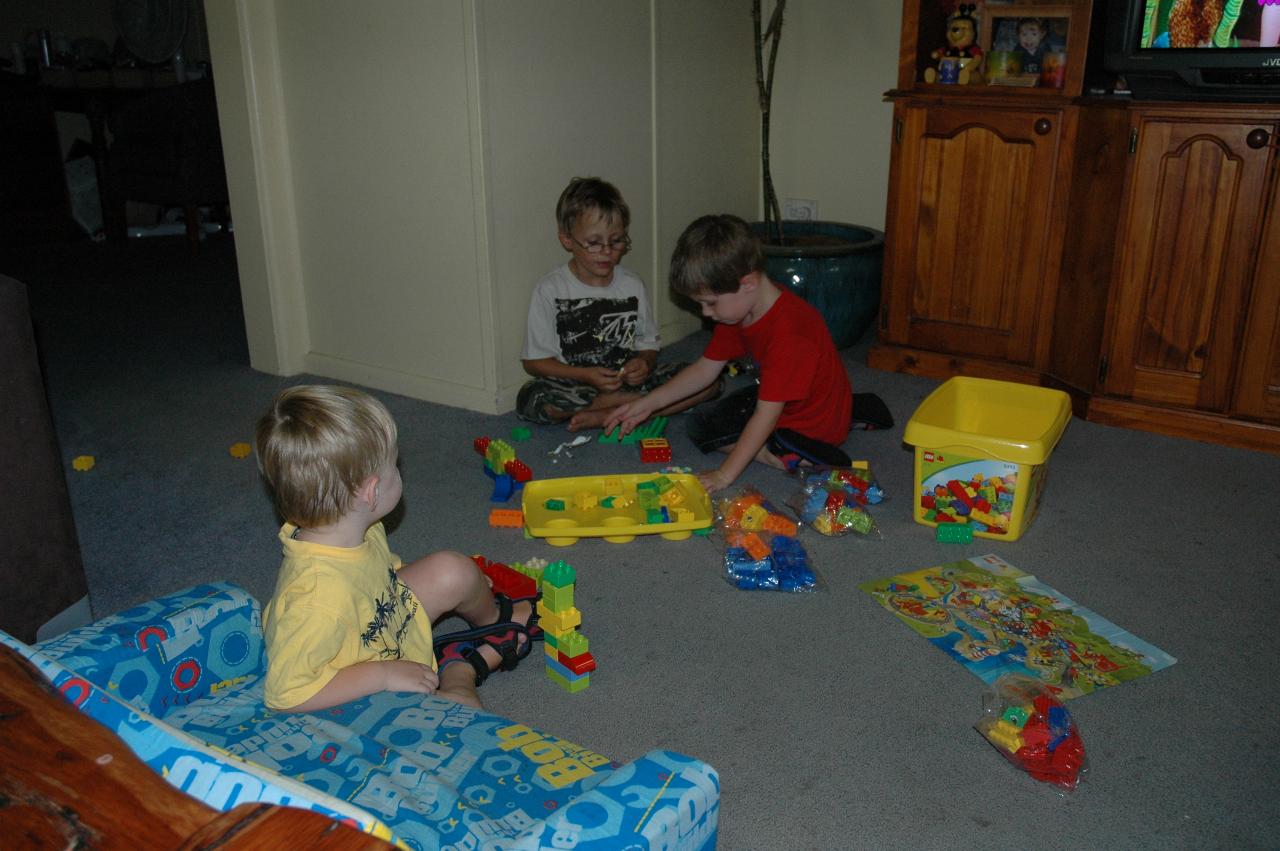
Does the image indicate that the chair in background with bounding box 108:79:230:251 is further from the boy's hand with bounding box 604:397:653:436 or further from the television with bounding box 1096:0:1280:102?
the television with bounding box 1096:0:1280:102

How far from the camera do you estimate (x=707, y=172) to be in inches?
145

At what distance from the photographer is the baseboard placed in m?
1.71

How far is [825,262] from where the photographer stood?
3363mm

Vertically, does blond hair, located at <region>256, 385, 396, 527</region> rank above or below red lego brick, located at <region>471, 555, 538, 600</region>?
above

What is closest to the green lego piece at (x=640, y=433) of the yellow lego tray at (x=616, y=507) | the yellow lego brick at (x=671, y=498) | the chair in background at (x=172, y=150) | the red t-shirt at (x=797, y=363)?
the red t-shirt at (x=797, y=363)

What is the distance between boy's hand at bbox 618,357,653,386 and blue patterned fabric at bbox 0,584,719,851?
5.05 ft

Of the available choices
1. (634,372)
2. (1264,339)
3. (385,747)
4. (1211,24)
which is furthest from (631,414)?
(1211,24)

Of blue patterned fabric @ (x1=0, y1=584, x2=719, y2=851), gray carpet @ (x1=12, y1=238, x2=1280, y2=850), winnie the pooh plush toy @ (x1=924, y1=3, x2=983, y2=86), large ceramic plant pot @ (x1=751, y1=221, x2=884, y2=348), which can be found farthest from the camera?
large ceramic plant pot @ (x1=751, y1=221, x2=884, y2=348)

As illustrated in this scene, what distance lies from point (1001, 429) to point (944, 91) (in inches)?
45.8

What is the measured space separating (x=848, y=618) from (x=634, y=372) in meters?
1.17

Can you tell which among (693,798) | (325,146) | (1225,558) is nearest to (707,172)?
(325,146)

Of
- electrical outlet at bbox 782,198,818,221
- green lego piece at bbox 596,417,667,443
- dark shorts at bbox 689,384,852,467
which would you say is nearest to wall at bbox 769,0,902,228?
electrical outlet at bbox 782,198,818,221

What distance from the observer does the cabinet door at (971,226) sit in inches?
117

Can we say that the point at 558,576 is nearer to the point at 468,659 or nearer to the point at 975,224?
the point at 468,659
